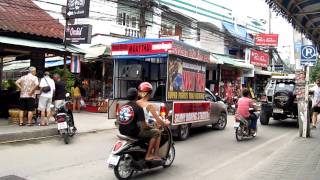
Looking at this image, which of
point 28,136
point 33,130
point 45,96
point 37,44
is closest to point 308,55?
point 45,96

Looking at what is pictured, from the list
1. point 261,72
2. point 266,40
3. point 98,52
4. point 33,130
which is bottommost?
point 33,130

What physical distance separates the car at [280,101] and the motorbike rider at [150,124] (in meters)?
9.66

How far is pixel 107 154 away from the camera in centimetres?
970

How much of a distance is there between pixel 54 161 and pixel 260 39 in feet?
Result: 100

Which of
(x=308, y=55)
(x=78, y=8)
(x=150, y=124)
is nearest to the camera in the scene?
(x=150, y=124)

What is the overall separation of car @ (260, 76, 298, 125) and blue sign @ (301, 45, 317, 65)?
334cm

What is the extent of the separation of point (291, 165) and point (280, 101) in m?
7.95

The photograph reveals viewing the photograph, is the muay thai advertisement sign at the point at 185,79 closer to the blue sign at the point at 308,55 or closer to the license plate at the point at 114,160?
the blue sign at the point at 308,55

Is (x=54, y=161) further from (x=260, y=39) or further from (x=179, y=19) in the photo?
(x=260, y=39)

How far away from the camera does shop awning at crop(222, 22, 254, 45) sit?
32906 millimetres

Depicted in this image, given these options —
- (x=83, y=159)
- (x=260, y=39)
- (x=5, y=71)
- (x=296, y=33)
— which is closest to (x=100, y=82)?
(x=5, y=71)

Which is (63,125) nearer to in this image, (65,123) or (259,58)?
(65,123)

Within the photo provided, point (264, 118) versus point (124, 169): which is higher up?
point (264, 118)

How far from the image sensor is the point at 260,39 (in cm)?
3656
